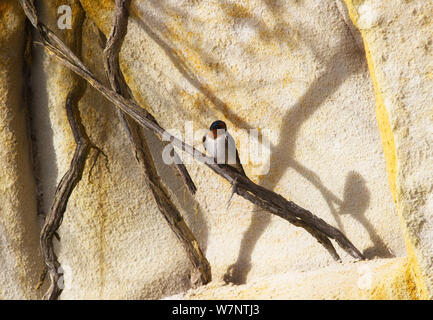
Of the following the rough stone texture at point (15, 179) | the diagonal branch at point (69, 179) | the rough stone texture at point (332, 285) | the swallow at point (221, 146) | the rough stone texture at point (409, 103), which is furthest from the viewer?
the rough stone texture at point (15, 179)

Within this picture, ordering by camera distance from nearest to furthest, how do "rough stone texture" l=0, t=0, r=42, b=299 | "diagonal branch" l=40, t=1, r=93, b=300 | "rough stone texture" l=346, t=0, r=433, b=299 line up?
"rough stone texture" l=346, t=0, r=433, b=299
"diagonal branch" l=40, t=1, r=93, b=300
"rough stone texture" l=0, t=0, r=42, b=299

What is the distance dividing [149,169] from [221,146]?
1.42 feet

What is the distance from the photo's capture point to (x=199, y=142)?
337 centimetres

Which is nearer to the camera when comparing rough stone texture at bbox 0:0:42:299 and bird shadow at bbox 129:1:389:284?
bird shadow at bbox 129:1:389:284

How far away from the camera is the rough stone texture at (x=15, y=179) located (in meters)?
3.42

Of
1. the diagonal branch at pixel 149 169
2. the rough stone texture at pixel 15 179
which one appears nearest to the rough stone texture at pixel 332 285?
the diagonal branch at pixel 149 169

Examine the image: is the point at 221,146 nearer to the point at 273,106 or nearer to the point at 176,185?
the point at 273,106

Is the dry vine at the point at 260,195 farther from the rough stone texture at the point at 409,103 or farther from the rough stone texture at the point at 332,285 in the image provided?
the rough stone texture at the point at 409,103

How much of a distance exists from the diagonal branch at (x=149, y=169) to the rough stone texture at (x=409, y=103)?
1.16 metres

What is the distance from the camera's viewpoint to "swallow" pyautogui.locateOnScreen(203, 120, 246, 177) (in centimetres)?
306

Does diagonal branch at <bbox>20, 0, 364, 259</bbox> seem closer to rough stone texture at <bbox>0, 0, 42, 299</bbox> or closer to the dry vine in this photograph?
the dry vine

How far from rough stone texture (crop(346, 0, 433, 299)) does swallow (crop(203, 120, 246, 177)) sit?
0.81 m

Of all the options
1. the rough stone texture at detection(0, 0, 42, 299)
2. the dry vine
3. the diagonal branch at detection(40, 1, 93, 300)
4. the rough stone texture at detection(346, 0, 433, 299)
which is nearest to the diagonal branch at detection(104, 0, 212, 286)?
the dry vine
